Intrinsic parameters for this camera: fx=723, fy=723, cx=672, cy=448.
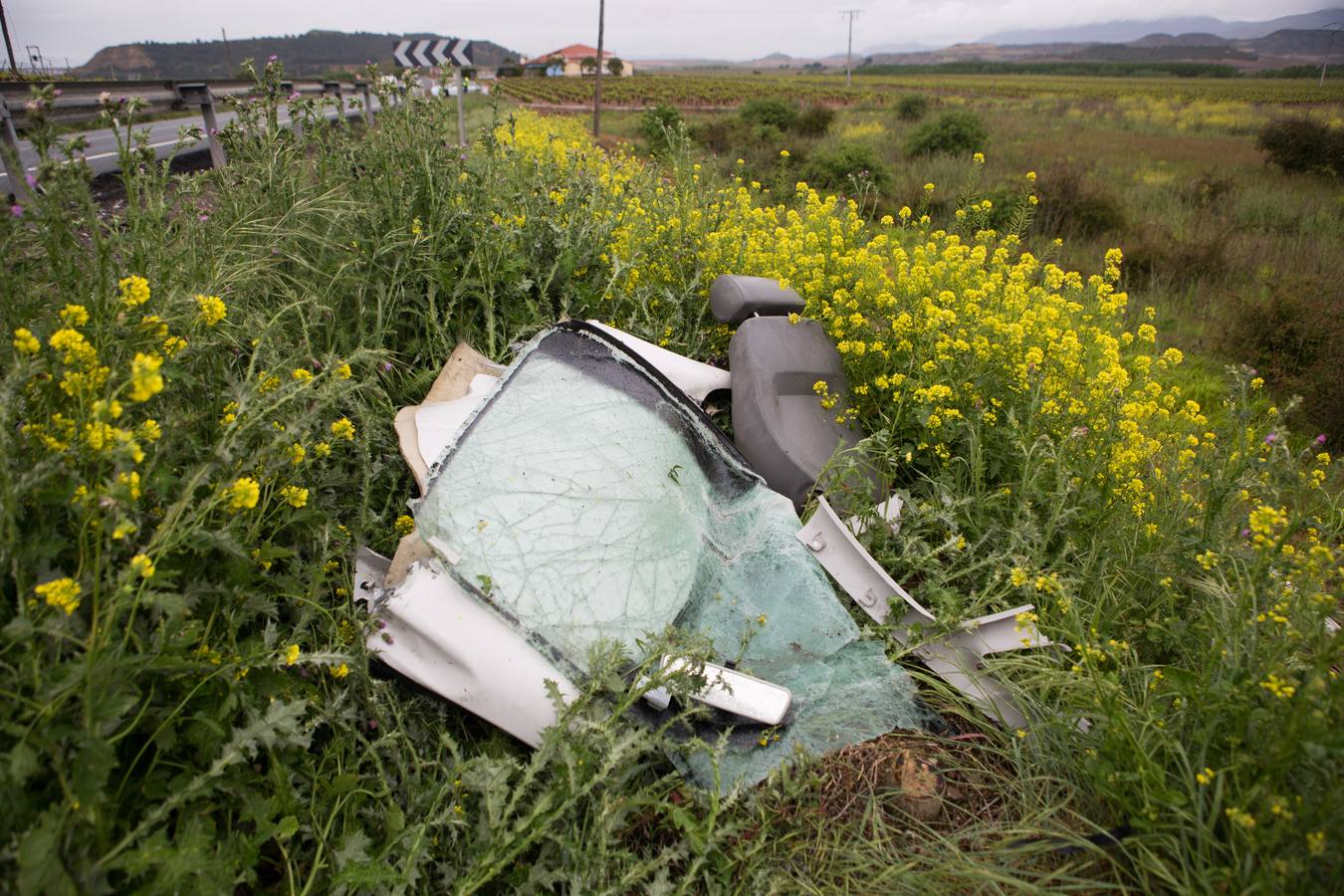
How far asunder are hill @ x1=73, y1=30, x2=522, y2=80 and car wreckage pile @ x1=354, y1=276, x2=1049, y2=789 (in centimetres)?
6965

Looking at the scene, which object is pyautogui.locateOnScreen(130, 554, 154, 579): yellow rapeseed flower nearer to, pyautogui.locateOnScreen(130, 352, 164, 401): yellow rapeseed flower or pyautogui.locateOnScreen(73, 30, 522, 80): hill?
pyautogui.locateOnScreen(130, 352, 164, 401): yellow rapeseed flower

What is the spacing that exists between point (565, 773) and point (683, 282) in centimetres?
304

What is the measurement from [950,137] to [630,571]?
57.6 ft

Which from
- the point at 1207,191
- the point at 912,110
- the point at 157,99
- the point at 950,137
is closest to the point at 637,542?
the point at 157,99

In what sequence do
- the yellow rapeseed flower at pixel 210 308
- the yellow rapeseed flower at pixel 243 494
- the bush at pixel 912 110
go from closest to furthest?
1. the yellow rapeseed flower at pixel 243 494
2. the yellow rapeseed flower at pixel 210 308
3. the bush at pixel 912 110

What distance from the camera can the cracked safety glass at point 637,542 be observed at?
1949mm

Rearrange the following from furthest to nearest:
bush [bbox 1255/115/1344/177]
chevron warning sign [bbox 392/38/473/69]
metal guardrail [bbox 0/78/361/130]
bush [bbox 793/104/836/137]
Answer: bush [bbox 793/104/836/137], bush [bbox 1255/115/1344/177], chevron warning sign [bbox 392/38/473/69], metal guardrail [bbox 0/78/361/130]

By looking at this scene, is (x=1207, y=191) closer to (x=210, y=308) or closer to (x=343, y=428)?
(x=343, y=428)

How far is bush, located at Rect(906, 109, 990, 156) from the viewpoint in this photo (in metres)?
16.5

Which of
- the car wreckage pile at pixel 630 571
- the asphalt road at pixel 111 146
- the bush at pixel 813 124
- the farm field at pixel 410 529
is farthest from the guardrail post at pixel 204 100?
the bush at pixel 813 124

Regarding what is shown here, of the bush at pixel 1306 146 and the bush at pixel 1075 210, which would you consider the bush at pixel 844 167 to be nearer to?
the bush at pixel 1075 210

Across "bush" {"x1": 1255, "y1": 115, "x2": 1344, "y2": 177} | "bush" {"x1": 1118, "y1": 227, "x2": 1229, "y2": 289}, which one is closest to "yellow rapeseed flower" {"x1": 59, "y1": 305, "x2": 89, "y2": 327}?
"bush" {"x1": 1118, "y1": 227, "x2": 1229, "y2": 289}

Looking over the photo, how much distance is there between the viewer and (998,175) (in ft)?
46.6

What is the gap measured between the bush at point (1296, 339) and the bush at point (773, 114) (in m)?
16.4
